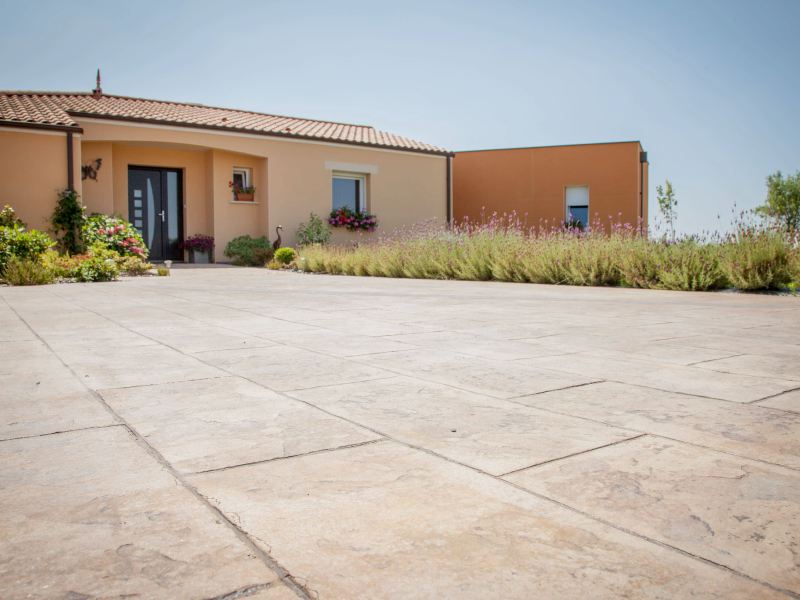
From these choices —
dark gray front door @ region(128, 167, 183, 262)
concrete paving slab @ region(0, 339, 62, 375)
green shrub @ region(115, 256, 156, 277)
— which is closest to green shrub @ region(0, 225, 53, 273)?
green shrub @ region(115, 256, 156, 277)

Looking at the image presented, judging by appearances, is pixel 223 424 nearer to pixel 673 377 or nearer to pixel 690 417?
pixel 690 417

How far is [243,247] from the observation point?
45.2 feet

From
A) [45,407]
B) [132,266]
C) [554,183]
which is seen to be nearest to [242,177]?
[132,266]

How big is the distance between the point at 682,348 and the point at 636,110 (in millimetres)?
18695

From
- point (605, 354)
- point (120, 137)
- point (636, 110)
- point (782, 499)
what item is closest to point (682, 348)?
point (605, 354)

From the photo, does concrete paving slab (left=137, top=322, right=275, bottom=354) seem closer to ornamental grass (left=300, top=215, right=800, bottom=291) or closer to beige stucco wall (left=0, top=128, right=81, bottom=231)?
ornamental grass (left=300, top=215, right=800, bottom=291)

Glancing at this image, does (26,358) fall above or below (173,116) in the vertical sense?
below

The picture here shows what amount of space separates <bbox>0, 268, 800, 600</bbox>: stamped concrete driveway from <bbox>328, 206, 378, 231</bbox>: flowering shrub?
11.9m

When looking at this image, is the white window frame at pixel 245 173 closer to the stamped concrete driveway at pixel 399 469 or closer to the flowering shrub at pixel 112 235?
the flowering shrub at pixel 112 235

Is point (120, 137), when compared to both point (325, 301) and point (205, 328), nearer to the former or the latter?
point (325, 301)

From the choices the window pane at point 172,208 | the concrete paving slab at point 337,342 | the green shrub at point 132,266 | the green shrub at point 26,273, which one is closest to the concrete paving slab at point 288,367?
the concrete paving slab at point 337,342

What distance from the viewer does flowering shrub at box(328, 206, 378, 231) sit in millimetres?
15055

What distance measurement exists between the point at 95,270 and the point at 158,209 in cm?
572

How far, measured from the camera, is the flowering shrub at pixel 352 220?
15055mm
